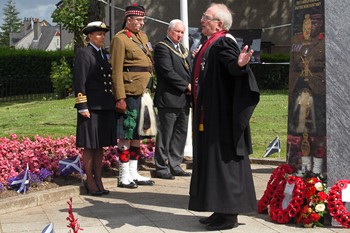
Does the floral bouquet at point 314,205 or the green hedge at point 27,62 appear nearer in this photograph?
the floral bouquet at point 314,205

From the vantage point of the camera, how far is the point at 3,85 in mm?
28938

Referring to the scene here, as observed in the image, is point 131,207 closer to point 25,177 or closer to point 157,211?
point 157,211

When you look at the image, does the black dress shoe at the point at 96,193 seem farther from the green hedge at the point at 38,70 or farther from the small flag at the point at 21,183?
the green hedge at the point at 38,70

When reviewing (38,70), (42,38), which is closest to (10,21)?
(42,38)

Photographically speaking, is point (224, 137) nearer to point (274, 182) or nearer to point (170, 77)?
point (274, 182)

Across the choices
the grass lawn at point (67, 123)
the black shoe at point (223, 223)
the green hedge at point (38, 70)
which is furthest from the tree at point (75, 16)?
the black shoe at point (223, 223)

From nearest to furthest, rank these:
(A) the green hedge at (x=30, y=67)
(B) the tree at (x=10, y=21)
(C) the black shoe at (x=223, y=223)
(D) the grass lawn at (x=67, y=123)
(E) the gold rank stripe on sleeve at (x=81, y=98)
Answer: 1. (C) the black shoe at (x=223, y=223)
2. (E) the gold rank stripe on sleeve at (x=81, y=98)
3. (D) the grass lawn at (x=67, y=123)
4. (A) the green hedge at (x=30, y=67)
5. (B) the tree at (x=10, y=21)

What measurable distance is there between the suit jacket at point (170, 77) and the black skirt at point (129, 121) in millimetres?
711

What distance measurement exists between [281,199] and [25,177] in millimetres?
2872

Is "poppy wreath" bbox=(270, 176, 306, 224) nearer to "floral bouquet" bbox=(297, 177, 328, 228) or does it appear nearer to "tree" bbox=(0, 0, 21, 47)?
"floral bouquet" bbox=(297, 177, 328, 228)

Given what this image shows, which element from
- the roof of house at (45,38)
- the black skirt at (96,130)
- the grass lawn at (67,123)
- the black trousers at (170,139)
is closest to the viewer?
the black skirt at (96,130)

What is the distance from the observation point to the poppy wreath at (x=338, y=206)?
5875mm

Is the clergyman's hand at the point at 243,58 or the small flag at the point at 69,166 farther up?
the clergyman's hand at the point at 243,58

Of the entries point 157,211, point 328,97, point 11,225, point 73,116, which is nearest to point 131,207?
point 157,211
